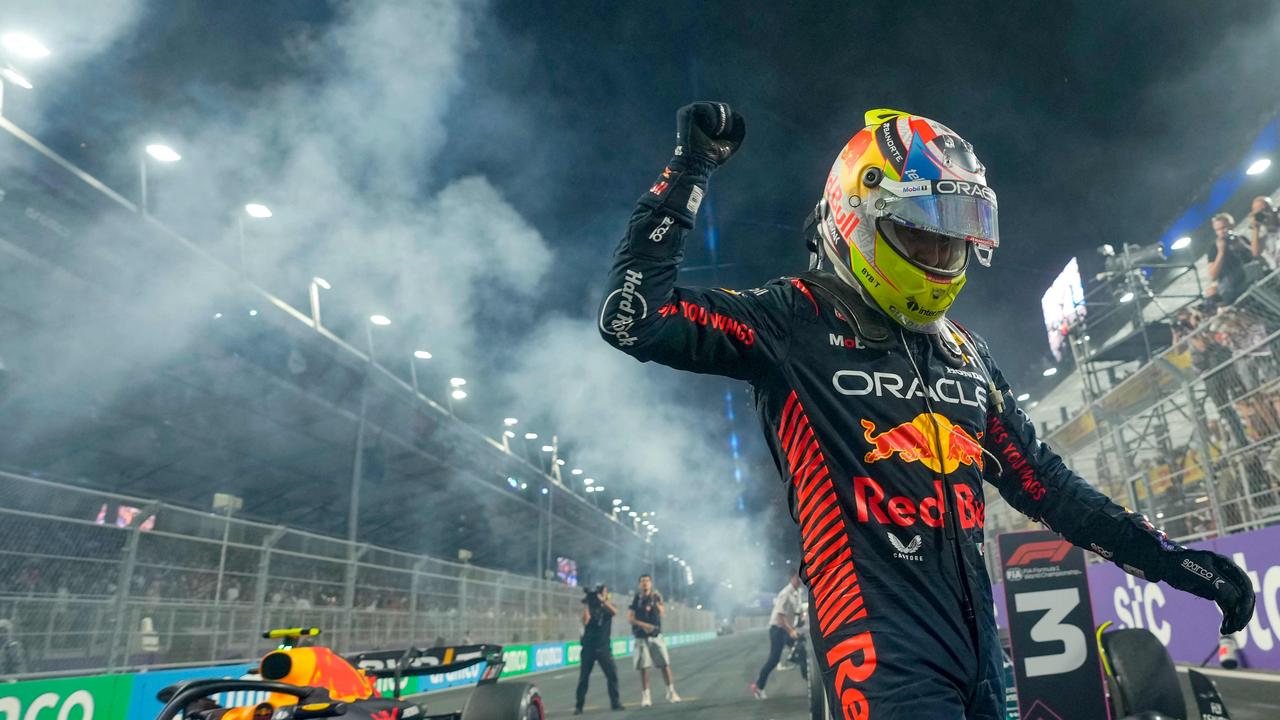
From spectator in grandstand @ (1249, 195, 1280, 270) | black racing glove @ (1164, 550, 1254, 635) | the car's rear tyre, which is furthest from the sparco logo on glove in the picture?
spectator in grandstand @ (1249, 195, 1280, 270)

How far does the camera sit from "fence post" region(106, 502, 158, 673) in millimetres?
7215

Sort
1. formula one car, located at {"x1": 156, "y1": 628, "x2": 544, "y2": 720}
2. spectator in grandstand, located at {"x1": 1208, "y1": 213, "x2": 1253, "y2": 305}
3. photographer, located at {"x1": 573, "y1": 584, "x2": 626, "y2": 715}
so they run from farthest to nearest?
spectator in grandstand, located at {"x1": 1208, "y1": 213, "x2": 1253, "y2": 305} → photographer, located at {"x1": 573, "y1": 584, "x2": 626, "y2": 715} → formula one car, located at {"x1": 156, "y1": 628, "x2": 544, "y2": 720}

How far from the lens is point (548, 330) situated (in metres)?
20.3

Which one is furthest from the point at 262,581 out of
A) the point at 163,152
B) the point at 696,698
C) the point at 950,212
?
the point at 950,212

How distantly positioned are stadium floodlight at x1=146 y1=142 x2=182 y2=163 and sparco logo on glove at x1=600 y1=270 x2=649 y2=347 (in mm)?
10565

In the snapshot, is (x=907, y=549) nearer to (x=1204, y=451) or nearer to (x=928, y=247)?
(x=928, y=247)

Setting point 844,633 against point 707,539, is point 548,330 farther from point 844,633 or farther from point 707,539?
point 707,539

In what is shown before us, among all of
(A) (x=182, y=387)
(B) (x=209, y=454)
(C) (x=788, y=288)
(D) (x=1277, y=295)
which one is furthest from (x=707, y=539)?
(C) (x=788, y=288)

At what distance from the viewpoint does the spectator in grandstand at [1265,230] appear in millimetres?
12773

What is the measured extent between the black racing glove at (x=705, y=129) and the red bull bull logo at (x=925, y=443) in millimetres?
689

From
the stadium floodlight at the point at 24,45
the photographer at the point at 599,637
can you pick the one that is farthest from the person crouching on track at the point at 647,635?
the stadium floodlight at the point at 24,45

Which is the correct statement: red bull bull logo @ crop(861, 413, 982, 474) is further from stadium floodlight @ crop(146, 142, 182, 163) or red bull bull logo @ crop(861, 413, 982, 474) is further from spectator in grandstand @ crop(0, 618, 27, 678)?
stadium floodlight @ crop(146, 142, 182, 163)

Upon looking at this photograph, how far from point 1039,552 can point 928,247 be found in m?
2.90

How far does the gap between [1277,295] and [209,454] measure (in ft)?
86.2
